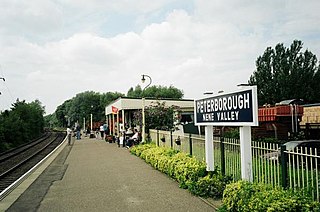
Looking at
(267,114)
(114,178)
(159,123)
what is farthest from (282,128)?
(114,178)

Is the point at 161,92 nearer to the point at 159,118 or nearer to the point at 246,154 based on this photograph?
the point at 159,118

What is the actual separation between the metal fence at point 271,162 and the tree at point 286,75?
130 ft

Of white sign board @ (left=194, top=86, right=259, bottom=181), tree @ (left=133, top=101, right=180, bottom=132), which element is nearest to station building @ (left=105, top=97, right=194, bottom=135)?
tree @ (left=133, top=101, right=180, bottom=132)

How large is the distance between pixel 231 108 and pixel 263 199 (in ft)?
8.03

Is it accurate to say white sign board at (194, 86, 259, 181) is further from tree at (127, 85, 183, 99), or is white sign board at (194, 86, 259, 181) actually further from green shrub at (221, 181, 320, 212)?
tree at (127, 85, 183, 99)

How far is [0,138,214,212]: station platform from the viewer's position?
7.93m

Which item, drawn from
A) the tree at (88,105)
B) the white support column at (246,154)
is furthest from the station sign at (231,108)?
the tree at (88,105)

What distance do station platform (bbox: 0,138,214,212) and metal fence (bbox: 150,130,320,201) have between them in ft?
3.78

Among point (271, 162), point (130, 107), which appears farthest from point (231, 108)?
point (130, 107)

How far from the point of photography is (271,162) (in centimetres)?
679

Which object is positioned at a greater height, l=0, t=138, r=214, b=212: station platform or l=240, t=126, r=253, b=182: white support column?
l=240, t=126, r=253, b=182: white support column

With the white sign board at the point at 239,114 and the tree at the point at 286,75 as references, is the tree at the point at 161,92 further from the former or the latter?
the white sign board at the point at 239,114

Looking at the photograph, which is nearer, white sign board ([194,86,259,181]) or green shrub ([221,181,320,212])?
green shrub ([221,181,320,212])

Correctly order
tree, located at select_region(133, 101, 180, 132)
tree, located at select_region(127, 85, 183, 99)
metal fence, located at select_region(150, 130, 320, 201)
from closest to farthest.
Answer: metal fence, located at select_region(150, 130, 320, 201)
tree, located at select_region(133, 101, 180, 132)
tree, located at select_region(127, 85, 183, 99)
